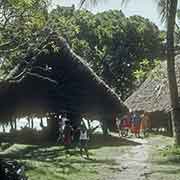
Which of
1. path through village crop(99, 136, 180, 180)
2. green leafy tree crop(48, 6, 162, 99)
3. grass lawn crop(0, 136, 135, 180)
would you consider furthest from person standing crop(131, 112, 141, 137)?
green leafy tree crop(48, 6, 162, 99)

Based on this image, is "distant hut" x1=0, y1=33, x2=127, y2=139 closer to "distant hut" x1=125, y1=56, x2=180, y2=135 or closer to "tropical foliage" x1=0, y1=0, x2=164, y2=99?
"distant hut" x1=125, y1=56, x2=180, y2=135

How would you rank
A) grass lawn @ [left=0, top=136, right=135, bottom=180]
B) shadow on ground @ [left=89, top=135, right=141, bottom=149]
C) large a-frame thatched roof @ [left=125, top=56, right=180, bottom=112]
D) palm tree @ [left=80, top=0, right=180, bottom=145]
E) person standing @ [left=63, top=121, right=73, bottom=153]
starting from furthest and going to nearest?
large a-frame thatched roof @ [left=125, top=56, right=180, bottom=112], shadow on ground @ [left=89, top=135, right=141, bottom=149], person standing @ [left=63, top=121, right=73, bottom=153], palm tree @ [left=80, top=0, right=180, bottom=145], grass lawn @ [left=0, top=136, right=135, bottom=180]

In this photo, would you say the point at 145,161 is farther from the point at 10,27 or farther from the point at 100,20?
the point at 100,20

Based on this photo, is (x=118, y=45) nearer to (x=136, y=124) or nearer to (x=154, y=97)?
(x=154, y=97)

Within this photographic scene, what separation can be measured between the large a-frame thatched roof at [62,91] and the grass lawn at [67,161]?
287cm

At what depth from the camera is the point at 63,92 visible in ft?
93.5

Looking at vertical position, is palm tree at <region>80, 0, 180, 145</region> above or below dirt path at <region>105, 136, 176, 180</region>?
above

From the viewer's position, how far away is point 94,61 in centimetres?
5378

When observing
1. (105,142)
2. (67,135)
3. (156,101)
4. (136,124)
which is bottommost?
(105,142)

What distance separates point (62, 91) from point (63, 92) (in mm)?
76

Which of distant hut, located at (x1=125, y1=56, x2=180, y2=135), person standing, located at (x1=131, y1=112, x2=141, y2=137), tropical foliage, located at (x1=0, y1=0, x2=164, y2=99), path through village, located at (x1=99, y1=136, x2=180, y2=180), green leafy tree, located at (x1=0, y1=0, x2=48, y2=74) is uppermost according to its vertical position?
tropical foliage, located at (x1=0, y1=0, x2=164, y2=99)

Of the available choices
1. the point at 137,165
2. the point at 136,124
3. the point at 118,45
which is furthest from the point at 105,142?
the point at 118,45

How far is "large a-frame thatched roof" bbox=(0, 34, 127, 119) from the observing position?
2773cm

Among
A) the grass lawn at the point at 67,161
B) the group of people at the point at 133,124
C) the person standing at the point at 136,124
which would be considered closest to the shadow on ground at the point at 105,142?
the grass lawn at the point at 67,161
